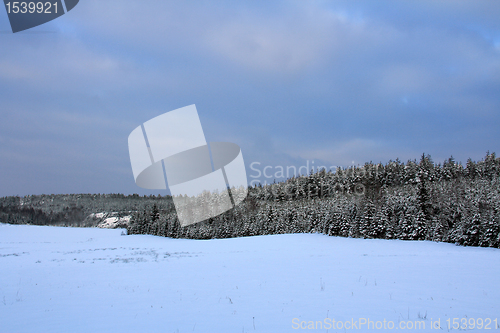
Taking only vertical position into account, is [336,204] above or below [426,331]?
below

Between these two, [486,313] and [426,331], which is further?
[486,313]

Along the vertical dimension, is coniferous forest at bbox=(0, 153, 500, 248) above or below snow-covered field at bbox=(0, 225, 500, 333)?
below

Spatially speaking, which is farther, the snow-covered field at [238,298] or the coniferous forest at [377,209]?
the coniferous forest at [377,209]

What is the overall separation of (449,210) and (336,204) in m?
18.4

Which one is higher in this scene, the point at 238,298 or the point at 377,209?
the point at 238,298

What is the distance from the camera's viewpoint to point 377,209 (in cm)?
4391

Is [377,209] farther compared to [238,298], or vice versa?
[377,209]

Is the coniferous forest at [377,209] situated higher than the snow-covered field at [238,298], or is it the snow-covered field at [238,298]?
the snow-covered field at [238,298]

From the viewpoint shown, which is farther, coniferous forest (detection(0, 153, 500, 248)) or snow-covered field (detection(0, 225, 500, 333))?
coniferous forest (detection(0, 153, 500, 248))

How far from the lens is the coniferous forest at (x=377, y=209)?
32562 millimetres

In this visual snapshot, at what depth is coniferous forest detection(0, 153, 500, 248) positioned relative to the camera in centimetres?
3256

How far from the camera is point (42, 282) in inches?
479

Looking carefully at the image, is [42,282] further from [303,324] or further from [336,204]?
[336,204]

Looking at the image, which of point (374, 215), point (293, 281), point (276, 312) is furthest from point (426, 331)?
point (374, 215)
